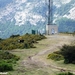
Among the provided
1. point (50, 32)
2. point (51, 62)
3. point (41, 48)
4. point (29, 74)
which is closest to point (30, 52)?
point (41, 48)

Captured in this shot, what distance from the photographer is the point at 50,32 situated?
61219mm

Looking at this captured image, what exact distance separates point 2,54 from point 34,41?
13219 mm

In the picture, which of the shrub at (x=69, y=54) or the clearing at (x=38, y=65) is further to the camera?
the shrub at (x=69, y=54)

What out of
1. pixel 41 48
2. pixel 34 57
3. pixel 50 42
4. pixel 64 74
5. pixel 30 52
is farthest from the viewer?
pixel 50 42

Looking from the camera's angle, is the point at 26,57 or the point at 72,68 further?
the point at 26,57

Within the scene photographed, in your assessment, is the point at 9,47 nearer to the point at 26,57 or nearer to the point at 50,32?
the point at 26,57

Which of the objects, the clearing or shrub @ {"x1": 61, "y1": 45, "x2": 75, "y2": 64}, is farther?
shrub @ {"x1": 61, "y1": 45, "x2": 75, "y2": 64}

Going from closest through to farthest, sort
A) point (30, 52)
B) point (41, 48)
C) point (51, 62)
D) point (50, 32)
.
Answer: point (51, 62)
point (30, 52)
point (41, 48)
point (50, 32)

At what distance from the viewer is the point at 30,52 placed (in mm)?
36938

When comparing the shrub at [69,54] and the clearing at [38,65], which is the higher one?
the shrub at [69,54]

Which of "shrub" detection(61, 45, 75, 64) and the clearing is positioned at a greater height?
"shrub" detection(61, 45, 75, 64)

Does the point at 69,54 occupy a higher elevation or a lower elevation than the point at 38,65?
higher

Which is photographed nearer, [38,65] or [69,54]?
[38,65]

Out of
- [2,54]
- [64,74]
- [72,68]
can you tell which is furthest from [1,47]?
[64,74]
